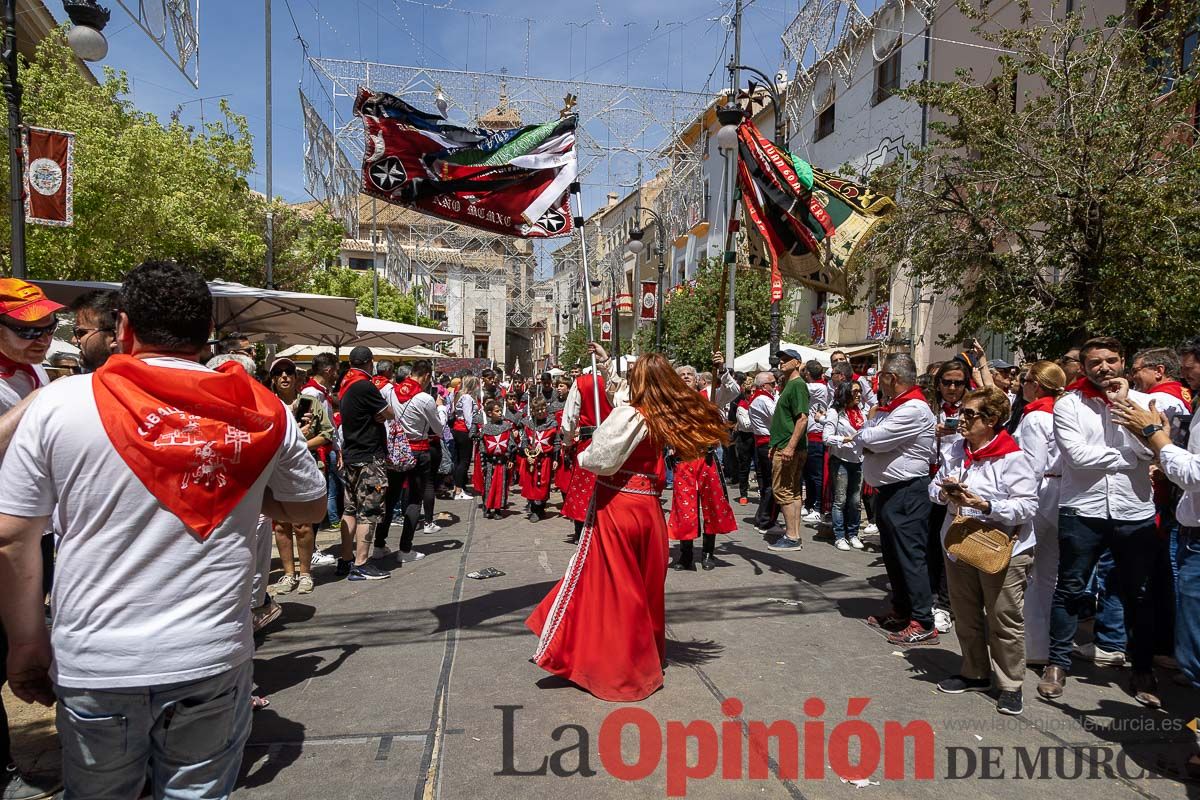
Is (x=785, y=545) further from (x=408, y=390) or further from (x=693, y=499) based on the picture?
(x=408, y=390)

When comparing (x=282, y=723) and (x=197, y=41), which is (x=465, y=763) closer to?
(x=282, y=723)

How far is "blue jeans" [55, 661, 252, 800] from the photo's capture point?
1.93 meters

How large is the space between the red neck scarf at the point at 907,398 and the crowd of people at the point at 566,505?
1.1 inches

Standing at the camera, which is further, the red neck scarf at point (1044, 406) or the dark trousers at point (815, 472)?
the dark trousers at point (815, 472)

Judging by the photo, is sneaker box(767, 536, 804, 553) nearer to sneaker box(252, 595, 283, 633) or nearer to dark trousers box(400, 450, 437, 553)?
dark trousers box(400, 450, 437, 553)

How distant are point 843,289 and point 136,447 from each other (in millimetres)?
7560

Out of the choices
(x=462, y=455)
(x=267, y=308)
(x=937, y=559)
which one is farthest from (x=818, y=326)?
(x=937, y=559)

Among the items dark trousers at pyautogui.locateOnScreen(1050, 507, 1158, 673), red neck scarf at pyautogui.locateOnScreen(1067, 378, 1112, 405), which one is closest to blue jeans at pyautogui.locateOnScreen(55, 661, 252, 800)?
dark trousers at pyautogui.locateOnScreen(1050, 507, 1158, 673)

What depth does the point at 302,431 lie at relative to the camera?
21.9 ft

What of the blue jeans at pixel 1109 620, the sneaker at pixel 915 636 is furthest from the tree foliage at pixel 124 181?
the blue jeans at pixel 1109 620

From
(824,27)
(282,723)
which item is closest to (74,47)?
(282,723)

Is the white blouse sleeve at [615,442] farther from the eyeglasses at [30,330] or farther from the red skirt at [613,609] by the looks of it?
the eyeglasses at [30,330]

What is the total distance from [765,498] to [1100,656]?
4.88 m

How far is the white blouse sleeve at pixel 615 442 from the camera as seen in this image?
442 cm
